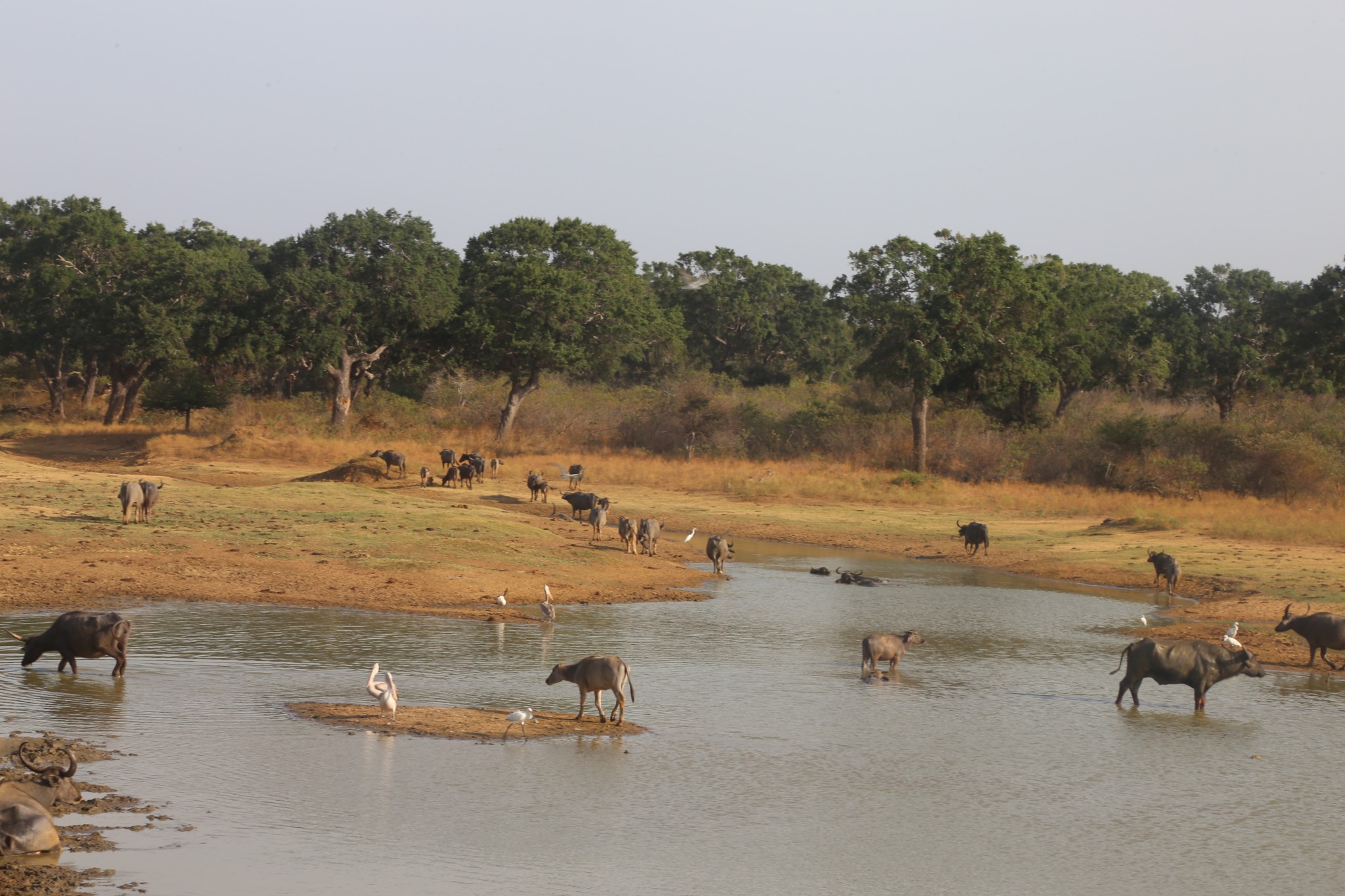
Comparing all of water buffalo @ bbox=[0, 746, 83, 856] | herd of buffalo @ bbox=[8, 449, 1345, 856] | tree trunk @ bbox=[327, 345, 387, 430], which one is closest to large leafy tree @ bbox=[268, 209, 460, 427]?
tree trunk @ bbox=[327, 345, 387, 430]

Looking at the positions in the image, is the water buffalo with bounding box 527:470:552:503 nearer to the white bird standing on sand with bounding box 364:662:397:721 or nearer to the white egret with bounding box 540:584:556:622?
the white egret with bounding box 540:584:556:622

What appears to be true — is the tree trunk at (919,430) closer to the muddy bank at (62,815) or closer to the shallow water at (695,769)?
the shallow water at (695,769)

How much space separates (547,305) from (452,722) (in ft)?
144

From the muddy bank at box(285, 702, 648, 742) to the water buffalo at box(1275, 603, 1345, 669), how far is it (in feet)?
39.1

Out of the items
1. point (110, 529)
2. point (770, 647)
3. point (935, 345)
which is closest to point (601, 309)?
point (935, 345)

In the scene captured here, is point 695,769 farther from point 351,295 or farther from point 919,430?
point 351,295

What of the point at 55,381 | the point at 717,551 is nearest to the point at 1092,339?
the point at 717,551

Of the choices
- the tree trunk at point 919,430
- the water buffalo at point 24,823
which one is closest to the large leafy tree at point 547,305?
the tree trunk at point 919,430

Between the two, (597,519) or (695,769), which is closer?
(695,769)

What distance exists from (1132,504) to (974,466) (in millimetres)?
10018

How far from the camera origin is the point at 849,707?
1593cm

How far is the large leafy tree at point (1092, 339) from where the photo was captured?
59.7 metres

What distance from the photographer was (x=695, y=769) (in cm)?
1275

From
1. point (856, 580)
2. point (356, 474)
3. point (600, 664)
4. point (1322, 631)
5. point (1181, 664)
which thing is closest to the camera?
point (600, 664)
